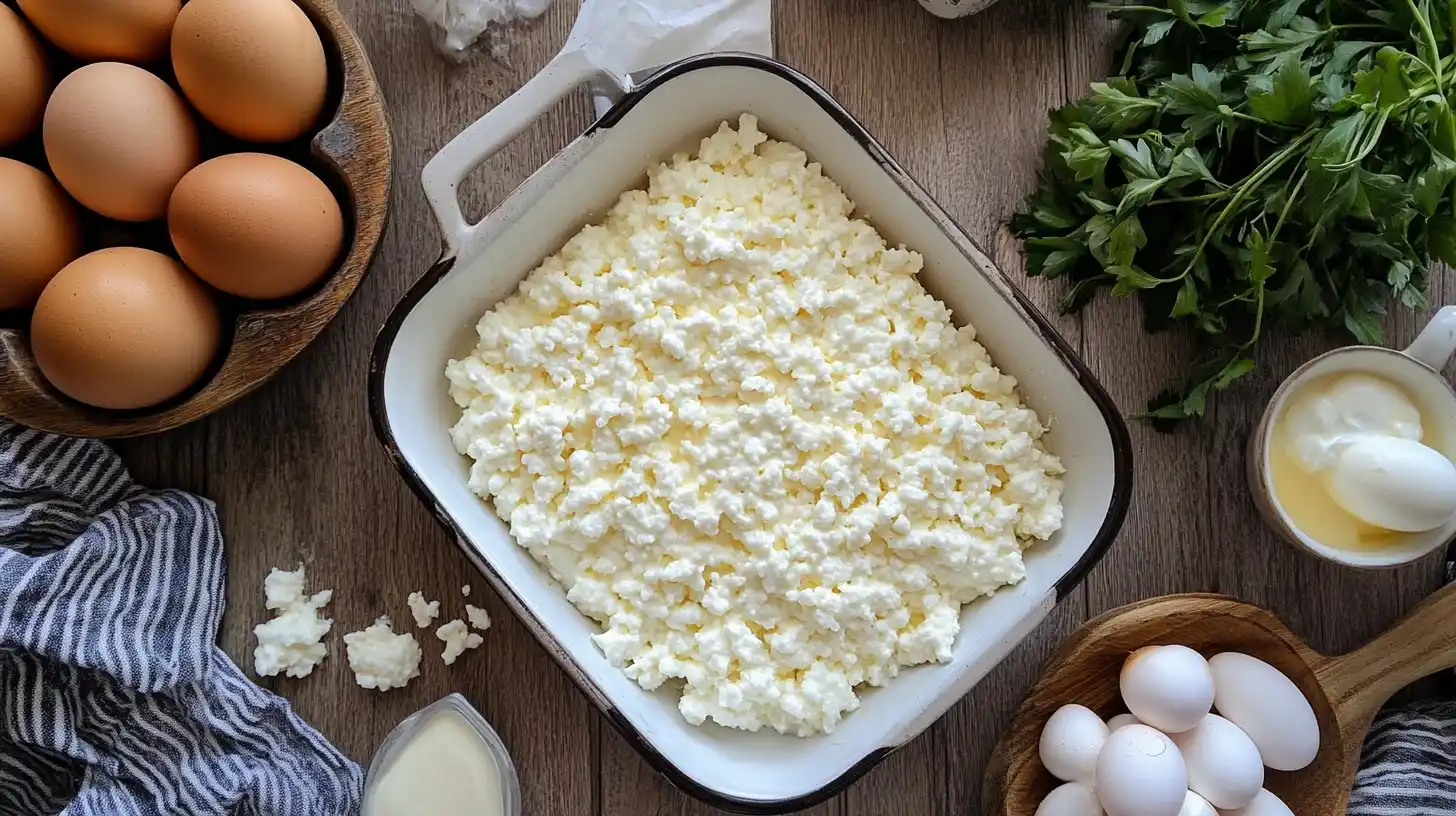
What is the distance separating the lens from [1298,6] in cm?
105

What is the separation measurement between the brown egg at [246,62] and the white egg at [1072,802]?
103cm

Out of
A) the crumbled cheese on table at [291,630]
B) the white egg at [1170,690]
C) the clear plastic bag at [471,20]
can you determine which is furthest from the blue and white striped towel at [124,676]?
the white egg at [1170,690]

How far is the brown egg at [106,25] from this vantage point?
98cm

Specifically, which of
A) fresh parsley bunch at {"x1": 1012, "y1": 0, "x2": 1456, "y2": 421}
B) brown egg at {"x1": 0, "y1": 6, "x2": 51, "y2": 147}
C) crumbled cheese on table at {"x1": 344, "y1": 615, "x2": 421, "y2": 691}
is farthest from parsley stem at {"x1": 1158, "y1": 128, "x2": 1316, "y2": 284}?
brown egg at {"x1": 0, "y1": 6, "x2": 51, "y2": 147}

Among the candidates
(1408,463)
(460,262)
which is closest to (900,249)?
(460,262)

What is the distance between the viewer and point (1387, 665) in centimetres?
116

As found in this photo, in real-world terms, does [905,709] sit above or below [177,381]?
below

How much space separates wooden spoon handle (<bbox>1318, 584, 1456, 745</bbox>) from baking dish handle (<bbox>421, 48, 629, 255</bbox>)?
1.03 m

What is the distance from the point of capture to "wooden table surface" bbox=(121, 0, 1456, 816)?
119 cm

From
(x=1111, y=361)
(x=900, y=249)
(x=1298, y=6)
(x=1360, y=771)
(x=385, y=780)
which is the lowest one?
(x=1360, y=771)

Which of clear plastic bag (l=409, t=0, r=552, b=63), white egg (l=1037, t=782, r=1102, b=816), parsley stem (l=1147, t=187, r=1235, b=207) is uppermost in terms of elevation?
clear plastic bag (l=409, t=0, r=552, b=63)

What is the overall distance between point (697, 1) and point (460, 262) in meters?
0.43

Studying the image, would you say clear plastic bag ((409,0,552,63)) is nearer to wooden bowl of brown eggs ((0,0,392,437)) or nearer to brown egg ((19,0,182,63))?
wooden bowl of brown eggs ((0,0,392,437))

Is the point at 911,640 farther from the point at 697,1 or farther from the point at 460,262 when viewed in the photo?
the point at 697,1
